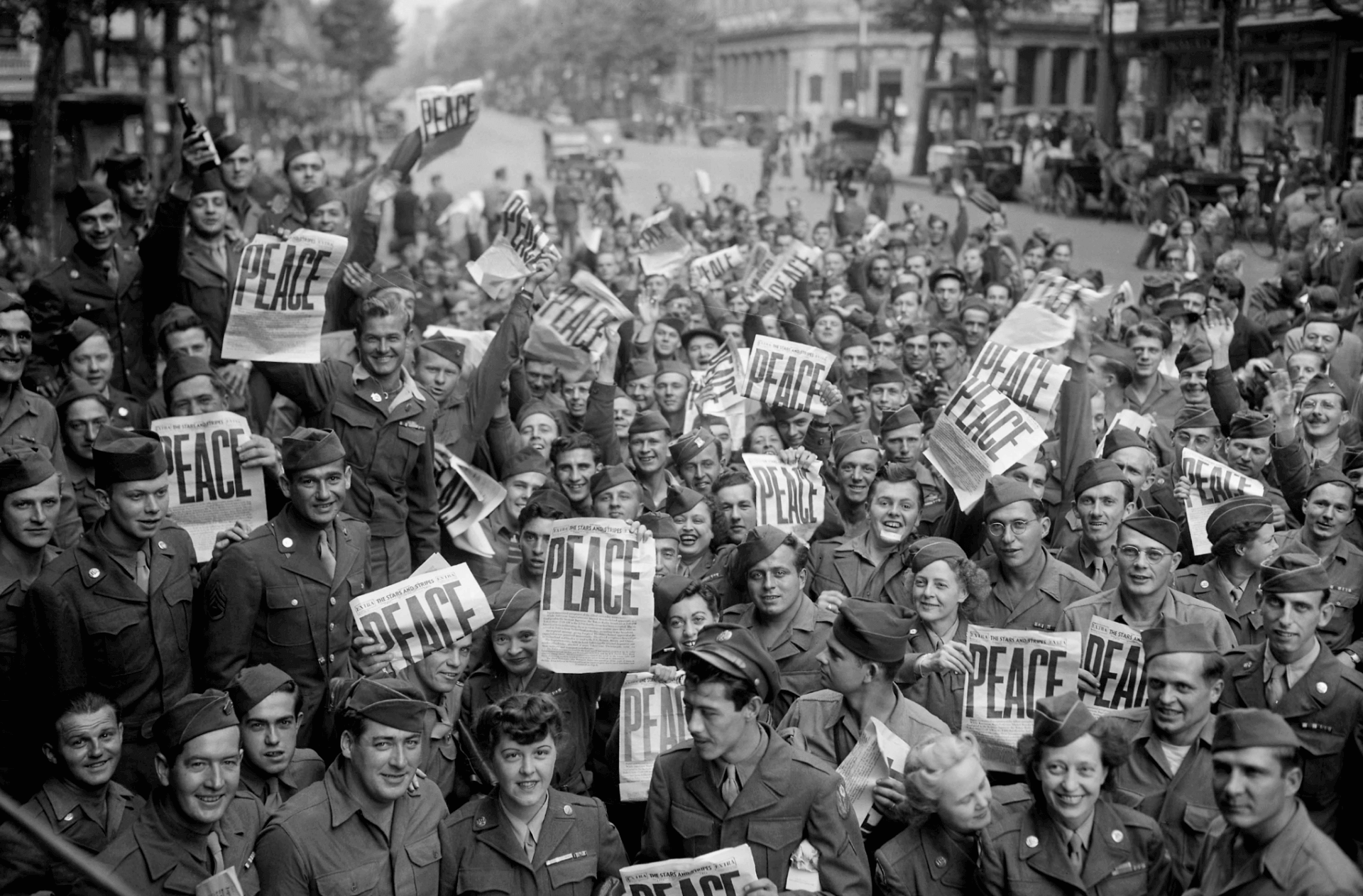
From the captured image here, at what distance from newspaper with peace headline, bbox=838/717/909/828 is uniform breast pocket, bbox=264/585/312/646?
2267 millimetres

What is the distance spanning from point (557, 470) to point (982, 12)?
3876 centimetres

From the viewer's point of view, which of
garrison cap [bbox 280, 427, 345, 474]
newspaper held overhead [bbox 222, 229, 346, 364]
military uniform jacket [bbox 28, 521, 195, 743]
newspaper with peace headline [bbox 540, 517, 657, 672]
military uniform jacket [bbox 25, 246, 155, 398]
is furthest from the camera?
military uniform jacket [bbox 25, 246, 155, 398]

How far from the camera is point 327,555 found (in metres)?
6.07

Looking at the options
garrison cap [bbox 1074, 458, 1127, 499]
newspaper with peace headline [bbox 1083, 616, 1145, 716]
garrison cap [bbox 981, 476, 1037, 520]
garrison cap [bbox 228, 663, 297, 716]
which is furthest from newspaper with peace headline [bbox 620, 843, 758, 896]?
garrison cap [bbox 1074, 458, 1127, 499]

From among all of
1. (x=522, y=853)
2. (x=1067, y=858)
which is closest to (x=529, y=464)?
(x=522, y=853)

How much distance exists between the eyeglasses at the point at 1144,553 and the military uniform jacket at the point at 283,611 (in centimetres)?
311

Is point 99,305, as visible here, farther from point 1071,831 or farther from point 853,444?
point 1071,831

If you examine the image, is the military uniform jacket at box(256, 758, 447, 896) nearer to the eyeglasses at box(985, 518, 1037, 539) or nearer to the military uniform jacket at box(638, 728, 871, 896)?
the military uniform jacket at box(638, 728, 871, 896)

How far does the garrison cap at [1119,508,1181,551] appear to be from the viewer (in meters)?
5.93

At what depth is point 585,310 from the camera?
9.49m

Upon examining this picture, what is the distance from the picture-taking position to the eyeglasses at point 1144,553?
591cm

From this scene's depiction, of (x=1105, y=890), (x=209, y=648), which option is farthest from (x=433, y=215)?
(x=1105, y=890)

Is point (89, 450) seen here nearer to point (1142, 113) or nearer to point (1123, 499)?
point (1123, 499)

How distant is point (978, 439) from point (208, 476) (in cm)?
344
